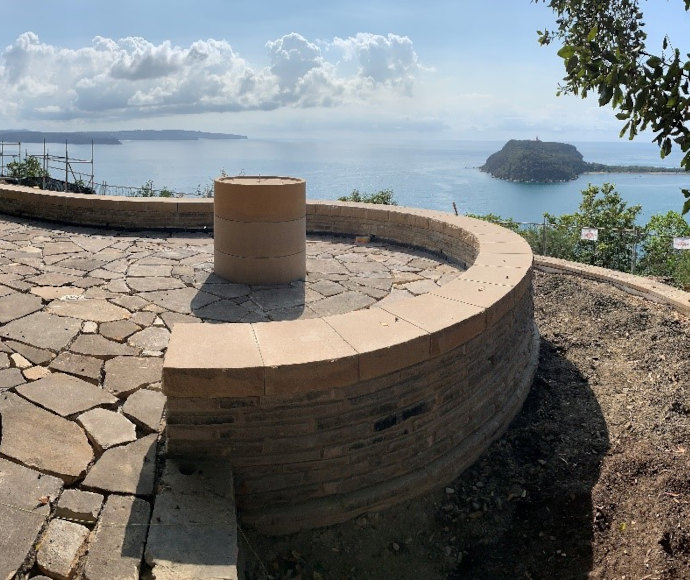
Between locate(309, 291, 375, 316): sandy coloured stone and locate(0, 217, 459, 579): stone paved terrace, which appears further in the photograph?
locate(309, 291, 375, 316): sandy coloured stone

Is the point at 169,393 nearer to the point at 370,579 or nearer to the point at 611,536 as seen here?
the point at 370,579

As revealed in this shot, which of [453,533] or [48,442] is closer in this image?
[48,442]

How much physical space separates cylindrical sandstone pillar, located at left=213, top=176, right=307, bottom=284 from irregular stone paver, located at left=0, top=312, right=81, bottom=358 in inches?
68.8

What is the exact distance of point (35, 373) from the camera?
3.72 metres

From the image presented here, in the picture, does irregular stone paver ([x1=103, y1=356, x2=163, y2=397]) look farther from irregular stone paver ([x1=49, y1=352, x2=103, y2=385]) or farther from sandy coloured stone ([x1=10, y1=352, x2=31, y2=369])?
sandy coloured stone ([x1=10, y1=352, x2=31, y2=369])

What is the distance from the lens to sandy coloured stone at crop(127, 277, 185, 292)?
5566 millimetres

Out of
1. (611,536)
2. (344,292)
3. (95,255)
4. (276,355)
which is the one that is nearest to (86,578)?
(276,355)

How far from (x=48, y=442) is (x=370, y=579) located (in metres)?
1.92

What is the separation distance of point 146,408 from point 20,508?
98 centimetres

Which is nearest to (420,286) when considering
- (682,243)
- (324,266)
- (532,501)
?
(324,266)

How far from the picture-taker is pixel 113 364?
395 centimetres

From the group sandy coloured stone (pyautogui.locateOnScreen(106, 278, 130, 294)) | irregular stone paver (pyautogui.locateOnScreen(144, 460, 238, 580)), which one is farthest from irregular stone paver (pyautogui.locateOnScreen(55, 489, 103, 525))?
sandy coloured stone (pyautogui.locateOnScreen(106, 278, 130, 294))

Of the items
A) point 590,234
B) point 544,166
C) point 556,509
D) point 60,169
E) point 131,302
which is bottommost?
point 556,509

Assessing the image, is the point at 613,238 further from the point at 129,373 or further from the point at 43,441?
the point at 43,441
